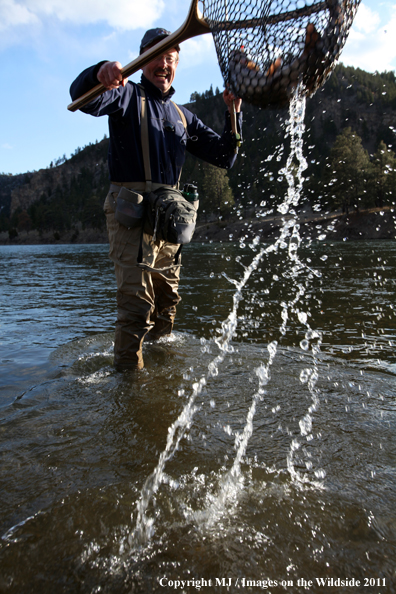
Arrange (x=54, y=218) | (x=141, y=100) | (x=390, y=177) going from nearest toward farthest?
(x=141, y=100) → (x=390, y=177) → (x=54, y=218)

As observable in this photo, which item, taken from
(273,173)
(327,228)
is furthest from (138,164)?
(273,173)

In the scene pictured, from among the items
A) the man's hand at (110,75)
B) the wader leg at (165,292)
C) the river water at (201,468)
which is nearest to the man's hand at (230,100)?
the man's hand at (110,75)

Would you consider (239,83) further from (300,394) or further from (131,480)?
(131,480)

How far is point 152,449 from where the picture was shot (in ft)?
8.11

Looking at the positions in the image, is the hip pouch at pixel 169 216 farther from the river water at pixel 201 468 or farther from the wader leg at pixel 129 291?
the river water at pixel 201 468

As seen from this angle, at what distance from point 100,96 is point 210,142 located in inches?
65.1

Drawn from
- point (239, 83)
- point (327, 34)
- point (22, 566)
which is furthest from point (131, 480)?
point (327, 34)

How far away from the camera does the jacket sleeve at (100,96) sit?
10.4 feet

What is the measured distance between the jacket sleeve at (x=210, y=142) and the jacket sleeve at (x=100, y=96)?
994 mm

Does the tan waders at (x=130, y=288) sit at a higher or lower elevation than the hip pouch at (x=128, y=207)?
lower

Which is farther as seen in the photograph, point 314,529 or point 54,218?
point 54,218

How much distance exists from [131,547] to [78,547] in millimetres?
226

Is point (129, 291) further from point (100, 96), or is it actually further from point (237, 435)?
point (237, 435)

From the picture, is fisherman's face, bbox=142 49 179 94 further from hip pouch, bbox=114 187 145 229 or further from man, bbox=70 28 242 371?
hip pouch, bbox=114 187 145 229
